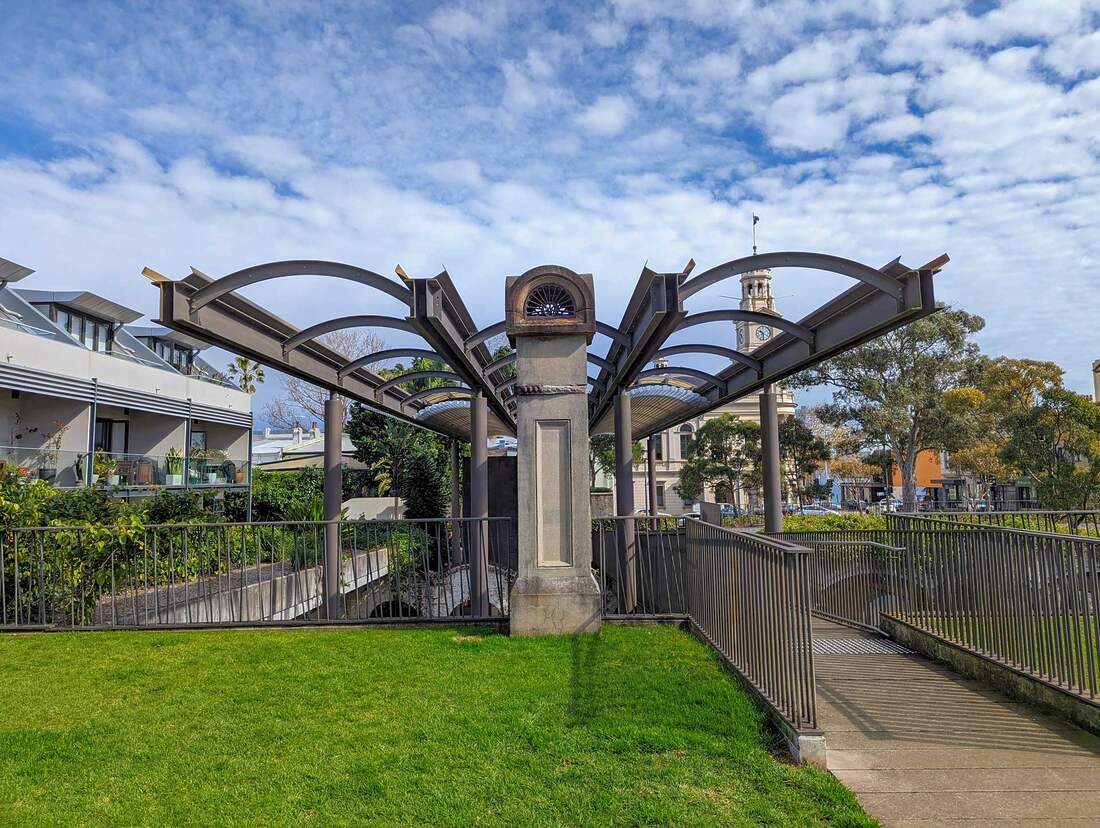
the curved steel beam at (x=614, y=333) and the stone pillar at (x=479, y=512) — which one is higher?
the curved steel beam at (x=614, y=333)

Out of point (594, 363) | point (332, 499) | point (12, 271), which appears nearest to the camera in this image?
point (332, 499)

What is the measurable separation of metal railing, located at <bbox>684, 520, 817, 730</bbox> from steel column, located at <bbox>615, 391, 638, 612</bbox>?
1238mm

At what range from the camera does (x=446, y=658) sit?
5570 millimetres

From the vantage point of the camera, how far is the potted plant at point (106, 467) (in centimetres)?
1186

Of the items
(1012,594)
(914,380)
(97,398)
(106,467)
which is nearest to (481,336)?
(1012,594)

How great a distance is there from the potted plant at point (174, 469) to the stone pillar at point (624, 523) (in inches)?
637

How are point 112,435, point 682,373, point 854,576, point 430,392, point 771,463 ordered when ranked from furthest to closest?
point 112,435 < point 430,392 < point 682,373 < point 771,463 < point 854,576

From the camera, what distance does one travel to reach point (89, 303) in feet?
69.3

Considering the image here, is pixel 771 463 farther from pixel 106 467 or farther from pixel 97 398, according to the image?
pixel 97 398

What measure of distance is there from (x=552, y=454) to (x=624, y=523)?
1.63 m

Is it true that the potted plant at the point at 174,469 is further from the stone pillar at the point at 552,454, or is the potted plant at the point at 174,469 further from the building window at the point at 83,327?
the stone pillar at the point at 552,454

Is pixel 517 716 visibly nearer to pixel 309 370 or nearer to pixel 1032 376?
pixel 309 370

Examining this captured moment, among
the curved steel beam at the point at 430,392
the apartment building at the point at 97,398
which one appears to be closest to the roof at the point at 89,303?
the apartment building at the point at 97,398

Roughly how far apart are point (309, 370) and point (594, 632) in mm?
4430
